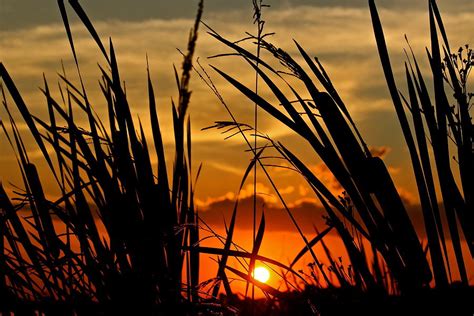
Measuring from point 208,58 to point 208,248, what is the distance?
0.54m

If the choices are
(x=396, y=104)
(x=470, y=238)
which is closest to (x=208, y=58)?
(x=396, y=104)

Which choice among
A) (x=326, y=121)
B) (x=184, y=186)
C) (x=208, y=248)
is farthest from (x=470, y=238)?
(x=184, y=186)

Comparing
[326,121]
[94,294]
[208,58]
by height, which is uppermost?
[208,58]

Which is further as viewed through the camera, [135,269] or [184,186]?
[184,186]

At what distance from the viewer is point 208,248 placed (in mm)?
1618

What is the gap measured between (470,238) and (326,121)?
42cm

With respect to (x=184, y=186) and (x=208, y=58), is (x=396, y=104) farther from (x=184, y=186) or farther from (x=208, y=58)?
(x=184, y=186)

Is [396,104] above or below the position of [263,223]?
above

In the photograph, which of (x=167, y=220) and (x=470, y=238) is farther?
(x=167, y=220)

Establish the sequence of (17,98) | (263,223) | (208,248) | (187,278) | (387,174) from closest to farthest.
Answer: (387,174) < (208,248) < (17,98) < (187,278) < (263,223)

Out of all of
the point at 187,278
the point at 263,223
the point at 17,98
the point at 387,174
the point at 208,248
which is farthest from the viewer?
the point at 263,223

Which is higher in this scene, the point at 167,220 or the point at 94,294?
the point at 167,220

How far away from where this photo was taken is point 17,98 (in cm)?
174

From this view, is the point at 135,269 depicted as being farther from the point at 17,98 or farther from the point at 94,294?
the point at 17,98
